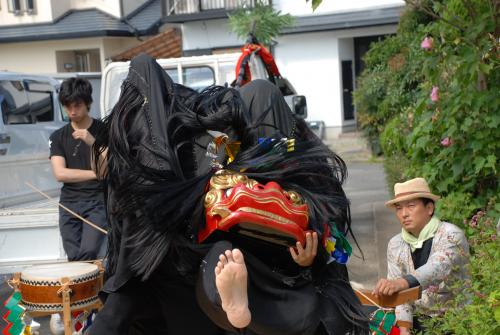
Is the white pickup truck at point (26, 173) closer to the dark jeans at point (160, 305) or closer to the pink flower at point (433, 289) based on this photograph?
the dark jeans at point (160, 305)

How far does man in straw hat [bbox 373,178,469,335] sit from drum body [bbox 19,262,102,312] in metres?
1.62

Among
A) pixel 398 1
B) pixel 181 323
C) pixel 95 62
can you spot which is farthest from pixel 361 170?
pixel 95 62

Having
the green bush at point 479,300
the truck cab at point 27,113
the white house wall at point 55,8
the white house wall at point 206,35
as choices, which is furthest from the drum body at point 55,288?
the white house wall at point 55,8

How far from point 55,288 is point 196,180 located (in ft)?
5.66

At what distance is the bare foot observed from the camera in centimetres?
230

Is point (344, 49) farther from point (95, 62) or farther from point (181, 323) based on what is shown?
point (181, 323)

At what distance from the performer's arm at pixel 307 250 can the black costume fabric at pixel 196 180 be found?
0.07m

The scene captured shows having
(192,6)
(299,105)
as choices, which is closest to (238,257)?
(299,105)

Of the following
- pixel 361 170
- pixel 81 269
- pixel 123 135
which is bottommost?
pixel 361 170

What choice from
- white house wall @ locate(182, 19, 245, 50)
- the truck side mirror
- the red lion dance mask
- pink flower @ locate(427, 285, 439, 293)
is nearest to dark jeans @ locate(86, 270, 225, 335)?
the red lion dance mask

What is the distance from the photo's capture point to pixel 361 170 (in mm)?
14266

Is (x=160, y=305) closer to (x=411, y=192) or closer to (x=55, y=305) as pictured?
(x=55, y=305)

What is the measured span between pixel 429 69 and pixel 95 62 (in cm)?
2245

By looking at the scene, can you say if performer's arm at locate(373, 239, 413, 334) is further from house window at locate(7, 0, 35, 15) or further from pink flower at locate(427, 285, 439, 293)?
house window at locate(7, 0, 35, 15)
